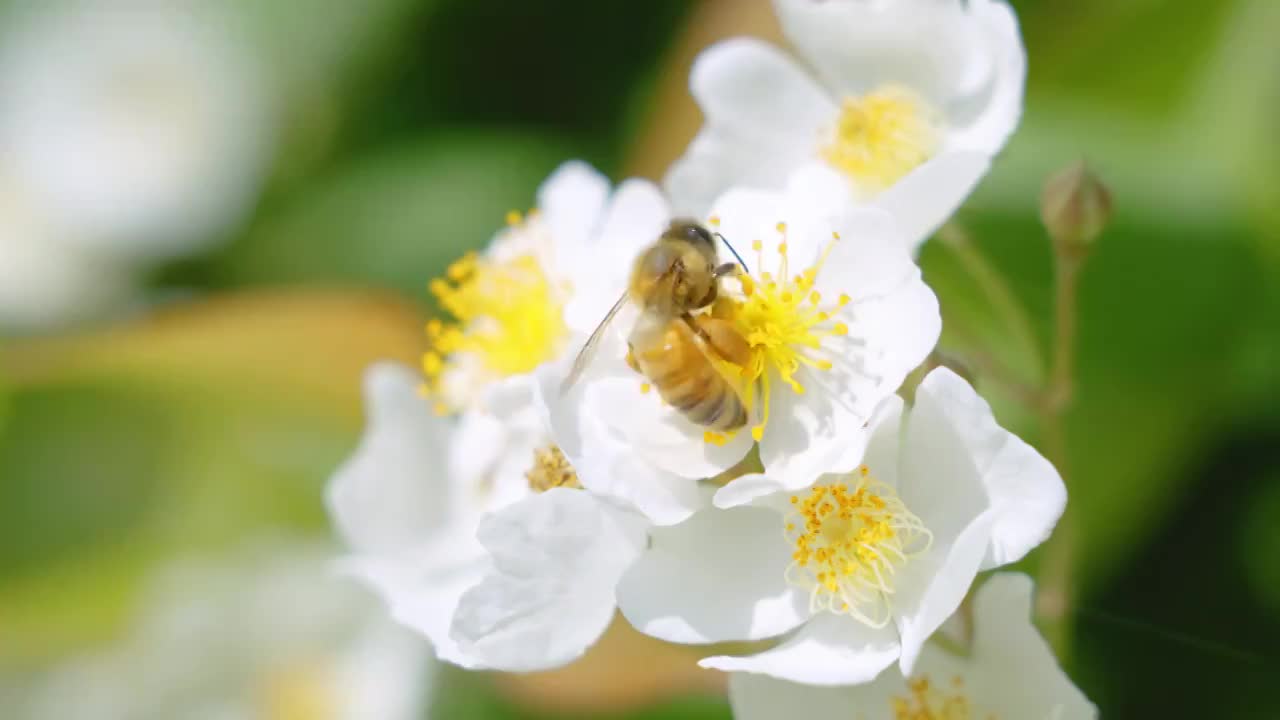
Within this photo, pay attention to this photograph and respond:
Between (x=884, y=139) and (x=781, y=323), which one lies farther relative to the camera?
(x=884, y=139)

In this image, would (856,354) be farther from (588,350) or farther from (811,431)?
(588,350)

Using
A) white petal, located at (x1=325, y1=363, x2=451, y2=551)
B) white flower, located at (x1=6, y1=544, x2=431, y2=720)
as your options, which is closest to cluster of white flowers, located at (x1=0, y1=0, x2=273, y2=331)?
white flower, located at (x1=6, y1=544, x2=431, y2=720)

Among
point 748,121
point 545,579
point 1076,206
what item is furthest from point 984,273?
point 545,579

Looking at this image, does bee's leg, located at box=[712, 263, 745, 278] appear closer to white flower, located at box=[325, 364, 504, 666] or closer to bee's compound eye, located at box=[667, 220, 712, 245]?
bee's compound eye, located at box=[667, 220, 712, 245]

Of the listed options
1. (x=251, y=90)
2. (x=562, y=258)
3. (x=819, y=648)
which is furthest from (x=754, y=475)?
(x=251, y=90)

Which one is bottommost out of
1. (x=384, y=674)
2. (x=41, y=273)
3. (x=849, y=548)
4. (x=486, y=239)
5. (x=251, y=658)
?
(x=849, y=548)

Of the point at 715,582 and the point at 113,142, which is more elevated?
the point at 113,142

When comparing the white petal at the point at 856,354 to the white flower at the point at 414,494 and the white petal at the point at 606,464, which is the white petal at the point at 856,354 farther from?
the white flower at the point at 414,494
